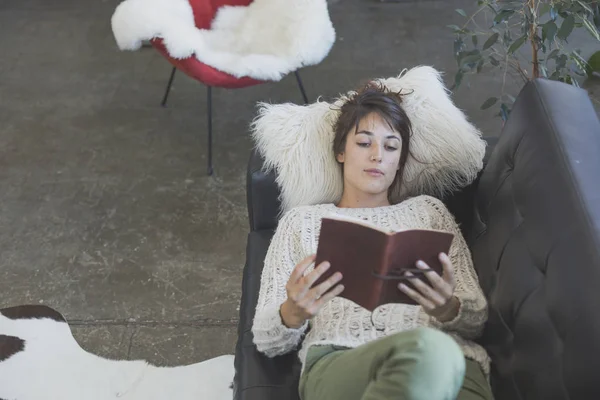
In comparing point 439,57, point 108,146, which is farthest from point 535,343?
point 439,57

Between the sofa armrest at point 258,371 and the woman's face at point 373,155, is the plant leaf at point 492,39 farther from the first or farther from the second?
the sofa armrest at point 258,371

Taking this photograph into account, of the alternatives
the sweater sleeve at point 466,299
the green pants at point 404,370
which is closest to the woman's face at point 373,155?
the sweater sleeve at point 466,299

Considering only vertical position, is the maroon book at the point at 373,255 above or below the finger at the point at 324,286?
above

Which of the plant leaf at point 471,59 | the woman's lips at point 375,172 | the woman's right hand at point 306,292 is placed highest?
the plant leaf at point 471,59

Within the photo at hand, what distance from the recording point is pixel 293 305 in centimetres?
128

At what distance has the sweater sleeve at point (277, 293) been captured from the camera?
1351 millimetres

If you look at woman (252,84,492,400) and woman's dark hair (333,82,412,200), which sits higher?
woman's dark hair (333,82,412,200)

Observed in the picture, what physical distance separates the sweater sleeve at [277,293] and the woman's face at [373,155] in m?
0.19

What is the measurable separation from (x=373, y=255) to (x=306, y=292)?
179mm

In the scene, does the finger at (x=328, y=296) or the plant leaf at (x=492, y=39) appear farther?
the plant leaf at (x=492, y=39)

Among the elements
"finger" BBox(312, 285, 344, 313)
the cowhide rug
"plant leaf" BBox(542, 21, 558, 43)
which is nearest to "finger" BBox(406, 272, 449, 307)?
"finger" BBox(312, 285, 344, 313)

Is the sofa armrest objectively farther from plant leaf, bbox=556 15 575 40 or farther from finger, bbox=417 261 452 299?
plant leaf, bbox=556 15 575 40

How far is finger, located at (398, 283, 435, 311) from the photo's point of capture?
1.19 m

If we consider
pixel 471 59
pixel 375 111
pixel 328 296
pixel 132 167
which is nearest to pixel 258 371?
pixel 328 296
